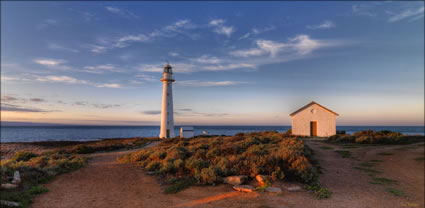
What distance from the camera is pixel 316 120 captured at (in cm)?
2852

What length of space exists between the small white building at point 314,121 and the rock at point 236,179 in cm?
2277

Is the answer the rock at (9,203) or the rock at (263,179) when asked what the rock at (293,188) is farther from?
the rock at (9,203)

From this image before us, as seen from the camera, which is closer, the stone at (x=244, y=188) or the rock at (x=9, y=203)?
the rock at (x=9, y=203)

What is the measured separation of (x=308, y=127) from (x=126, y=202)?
25.7 m

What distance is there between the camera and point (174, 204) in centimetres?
643

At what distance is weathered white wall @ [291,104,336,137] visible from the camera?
2822 cm

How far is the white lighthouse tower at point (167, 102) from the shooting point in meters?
31.5

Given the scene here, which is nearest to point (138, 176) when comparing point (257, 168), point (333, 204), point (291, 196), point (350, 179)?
point (257, 168)

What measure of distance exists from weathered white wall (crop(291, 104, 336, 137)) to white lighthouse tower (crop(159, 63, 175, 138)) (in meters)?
15.3

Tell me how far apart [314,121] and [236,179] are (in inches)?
927

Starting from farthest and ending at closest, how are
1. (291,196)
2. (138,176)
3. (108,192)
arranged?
(138,176) < (108,192) < (291,196)

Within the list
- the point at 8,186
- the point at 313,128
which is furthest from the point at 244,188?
the point at 313,128

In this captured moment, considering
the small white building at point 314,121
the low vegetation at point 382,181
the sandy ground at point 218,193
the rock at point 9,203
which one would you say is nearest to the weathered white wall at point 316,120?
the small white building at point 314,121

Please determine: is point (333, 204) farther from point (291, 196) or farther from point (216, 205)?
point (216, 205)
